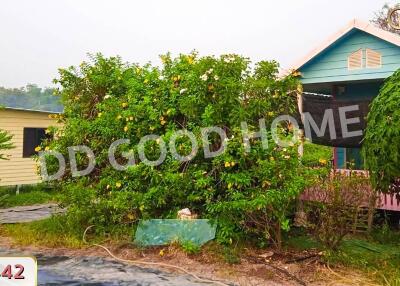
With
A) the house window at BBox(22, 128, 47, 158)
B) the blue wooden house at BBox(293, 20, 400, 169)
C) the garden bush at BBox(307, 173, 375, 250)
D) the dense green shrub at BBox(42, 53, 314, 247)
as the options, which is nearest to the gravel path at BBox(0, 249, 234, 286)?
the dense green shrub at BBox(42, 53, 314, 247)

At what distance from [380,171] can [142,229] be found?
4439mm

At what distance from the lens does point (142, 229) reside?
7.62 meters

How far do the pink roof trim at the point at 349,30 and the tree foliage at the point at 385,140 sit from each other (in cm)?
354

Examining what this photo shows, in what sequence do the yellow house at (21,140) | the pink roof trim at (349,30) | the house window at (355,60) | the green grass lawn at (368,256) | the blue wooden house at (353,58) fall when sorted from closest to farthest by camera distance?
the green grass lawn at (368,256) → the pink roof trim at (349,30) → the blue wooden house at (353,58) → the house window at (355,60) → the yellow house at (21,140)

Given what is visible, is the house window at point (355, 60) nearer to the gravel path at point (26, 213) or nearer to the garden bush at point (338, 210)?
the garden bush at point (338, 210)

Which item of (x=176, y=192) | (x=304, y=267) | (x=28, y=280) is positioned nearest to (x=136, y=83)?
(x=176, y=192)

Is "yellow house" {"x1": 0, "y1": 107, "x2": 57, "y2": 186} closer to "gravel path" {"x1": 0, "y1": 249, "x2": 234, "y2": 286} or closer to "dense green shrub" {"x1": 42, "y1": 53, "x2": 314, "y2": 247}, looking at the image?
"dense green shrub" {"x1": 42, "y1": 53, "x2": 314, "y2": 247}

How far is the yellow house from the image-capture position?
15461 mm

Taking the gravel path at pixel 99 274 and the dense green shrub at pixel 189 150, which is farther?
the dense green shrub at pixel 189 150

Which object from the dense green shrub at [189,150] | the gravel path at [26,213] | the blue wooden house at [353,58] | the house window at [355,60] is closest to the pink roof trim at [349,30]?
the blue wooden house at [353,58]

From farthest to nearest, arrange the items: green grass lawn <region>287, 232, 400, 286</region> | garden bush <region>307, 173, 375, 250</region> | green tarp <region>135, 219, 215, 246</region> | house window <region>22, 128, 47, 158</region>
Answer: house window <region>22, 128, 47, 158</region> < green tarp <region>135, 219, 215, 246</region> < garden bush <region>307, 173, 375, 250</region> < green grass lawn <region>287, 232, 400, 286</region>

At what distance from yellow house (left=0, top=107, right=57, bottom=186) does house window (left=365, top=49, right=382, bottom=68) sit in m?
12.3

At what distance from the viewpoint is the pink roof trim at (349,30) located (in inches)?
379

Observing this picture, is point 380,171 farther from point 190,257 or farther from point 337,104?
point 190,257
